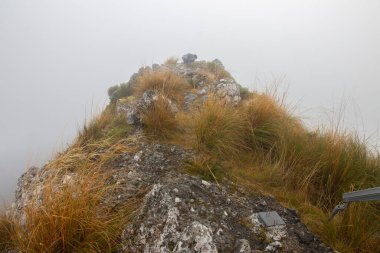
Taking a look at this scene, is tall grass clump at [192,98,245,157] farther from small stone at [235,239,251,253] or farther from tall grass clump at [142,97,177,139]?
small stone at [235,239,251,253]

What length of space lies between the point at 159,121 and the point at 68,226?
2365mm

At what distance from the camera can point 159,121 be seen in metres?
4.47

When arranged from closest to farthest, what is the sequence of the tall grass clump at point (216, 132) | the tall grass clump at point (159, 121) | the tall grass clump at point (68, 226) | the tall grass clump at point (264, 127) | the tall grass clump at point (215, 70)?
the tall grass clump at point (68, 226), the tall grass clump at point (216, 132), the tall grass clump at point (264, 127), the tall grass clump at point (159, 121), the tall grass clump at point (215, 70)

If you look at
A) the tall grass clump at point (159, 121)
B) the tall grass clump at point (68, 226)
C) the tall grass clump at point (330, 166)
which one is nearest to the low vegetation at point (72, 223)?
the tall grass clump at point (68, 226)

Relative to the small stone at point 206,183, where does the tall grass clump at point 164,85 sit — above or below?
above

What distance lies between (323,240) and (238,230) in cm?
77

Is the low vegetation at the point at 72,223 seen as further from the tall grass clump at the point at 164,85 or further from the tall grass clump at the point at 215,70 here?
the tall grass clump at the point at 215,70

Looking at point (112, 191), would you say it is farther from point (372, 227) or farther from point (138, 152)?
point (372, 227)

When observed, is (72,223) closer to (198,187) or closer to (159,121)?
(198,187)

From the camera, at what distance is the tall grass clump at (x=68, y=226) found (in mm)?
2268

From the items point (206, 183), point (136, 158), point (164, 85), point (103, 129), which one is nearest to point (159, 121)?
point (136, 158)

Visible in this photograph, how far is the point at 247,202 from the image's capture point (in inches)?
117

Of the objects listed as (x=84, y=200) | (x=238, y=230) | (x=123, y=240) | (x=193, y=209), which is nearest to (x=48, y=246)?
(x=84, y=200)

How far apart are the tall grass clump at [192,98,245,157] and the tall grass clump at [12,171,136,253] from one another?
1.61 metres
